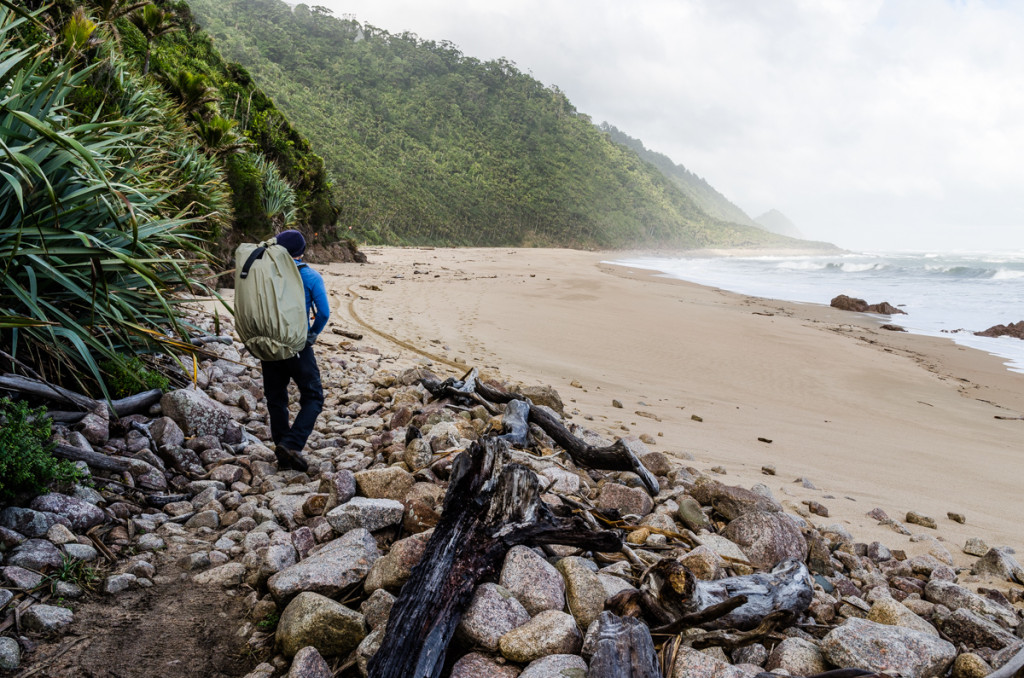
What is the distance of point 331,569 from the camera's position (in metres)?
2.37

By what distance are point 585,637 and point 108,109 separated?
7761mm

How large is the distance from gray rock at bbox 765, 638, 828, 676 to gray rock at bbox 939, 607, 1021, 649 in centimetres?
74

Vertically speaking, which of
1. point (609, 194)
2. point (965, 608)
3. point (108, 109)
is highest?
point (609, 194)

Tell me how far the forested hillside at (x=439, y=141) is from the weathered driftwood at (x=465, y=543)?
41988mm

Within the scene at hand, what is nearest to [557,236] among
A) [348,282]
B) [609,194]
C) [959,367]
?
[609,194]

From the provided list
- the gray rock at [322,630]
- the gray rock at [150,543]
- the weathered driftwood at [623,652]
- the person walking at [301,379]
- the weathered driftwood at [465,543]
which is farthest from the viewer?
the person walking at [301,379]

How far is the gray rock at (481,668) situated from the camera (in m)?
1.82

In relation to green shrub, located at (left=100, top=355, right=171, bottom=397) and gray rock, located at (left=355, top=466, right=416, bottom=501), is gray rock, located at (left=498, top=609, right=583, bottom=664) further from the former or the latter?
green shrub, located at (left=100, top=355, right=171, bottom=397)

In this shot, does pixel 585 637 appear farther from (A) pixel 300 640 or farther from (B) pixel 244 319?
(B) pixel 244 319

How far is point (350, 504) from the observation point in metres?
2.80

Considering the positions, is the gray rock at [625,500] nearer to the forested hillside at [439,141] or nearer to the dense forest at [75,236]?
the dense forest at [75,236]

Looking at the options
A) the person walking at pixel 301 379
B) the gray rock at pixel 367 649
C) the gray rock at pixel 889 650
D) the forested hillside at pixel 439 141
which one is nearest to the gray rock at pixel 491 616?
the gray rock at pixel 367 649

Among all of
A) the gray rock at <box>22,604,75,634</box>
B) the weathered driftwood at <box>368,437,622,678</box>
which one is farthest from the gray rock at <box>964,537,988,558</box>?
the gray rock at <box>22,604,75,634</box>

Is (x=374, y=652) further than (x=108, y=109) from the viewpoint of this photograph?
No
